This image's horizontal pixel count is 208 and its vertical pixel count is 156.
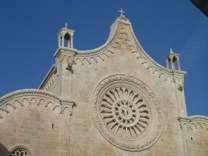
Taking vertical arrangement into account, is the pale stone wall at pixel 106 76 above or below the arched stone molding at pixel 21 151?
above

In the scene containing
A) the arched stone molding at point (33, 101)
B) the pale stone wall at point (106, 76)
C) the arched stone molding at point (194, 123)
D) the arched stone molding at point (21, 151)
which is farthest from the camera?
the arched stone molding at point (194, 123)

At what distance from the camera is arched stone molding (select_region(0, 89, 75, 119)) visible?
2038cm

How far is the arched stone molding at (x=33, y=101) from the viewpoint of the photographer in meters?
20.4

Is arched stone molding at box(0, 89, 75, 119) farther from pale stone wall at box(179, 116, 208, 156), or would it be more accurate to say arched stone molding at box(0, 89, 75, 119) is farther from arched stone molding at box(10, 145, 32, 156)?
pale stone wall at box(179, 116, 208, 156)

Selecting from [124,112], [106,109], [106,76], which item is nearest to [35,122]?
[106,109]

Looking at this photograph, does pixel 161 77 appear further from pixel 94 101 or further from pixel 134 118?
pixel 94 101

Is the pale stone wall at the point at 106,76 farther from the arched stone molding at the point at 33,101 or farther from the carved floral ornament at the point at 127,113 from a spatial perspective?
the arched stone molding at the point at 33,101

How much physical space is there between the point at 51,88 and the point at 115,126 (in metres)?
4.76

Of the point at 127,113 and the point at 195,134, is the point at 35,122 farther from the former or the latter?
the point at 195,134

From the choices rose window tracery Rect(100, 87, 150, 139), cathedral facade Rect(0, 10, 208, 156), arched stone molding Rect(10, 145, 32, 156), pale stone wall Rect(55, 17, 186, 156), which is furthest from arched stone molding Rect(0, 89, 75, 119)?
rose window tracery Rect(100, 87, 150, 139)

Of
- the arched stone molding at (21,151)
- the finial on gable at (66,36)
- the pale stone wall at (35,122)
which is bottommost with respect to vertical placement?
the arched stone molding at (21,151)

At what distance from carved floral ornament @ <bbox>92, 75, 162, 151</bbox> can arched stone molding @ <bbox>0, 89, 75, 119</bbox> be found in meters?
1.87

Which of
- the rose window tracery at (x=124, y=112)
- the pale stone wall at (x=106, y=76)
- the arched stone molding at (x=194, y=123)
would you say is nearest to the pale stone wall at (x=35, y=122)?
the pale stone wall at (x=106, y=76)

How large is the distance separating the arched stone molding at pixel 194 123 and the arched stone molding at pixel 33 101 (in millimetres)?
7522
